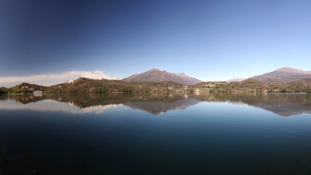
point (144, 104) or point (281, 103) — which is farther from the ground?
point (144, 104)

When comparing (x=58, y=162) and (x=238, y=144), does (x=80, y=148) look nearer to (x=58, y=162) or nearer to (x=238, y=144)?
(x=58, y=162)

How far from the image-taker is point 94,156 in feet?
53.0

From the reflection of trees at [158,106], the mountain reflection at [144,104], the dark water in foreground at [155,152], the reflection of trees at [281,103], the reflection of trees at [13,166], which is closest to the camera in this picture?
the reflection of trees at [13,166]


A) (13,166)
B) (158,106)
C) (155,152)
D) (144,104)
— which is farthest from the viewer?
(144,104)

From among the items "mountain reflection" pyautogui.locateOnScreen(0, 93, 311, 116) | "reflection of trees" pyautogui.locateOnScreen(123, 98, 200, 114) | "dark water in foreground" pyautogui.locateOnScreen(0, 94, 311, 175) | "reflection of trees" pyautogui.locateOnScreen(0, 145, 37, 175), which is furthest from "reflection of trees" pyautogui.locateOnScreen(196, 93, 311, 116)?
"reflection of trees" pyautogui.locateOnScreen(0, 145, 37, 175)

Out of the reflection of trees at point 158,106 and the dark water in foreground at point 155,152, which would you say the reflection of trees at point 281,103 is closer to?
the reflection of trees at point 158,106

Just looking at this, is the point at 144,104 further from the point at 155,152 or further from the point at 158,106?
the point at 155,152

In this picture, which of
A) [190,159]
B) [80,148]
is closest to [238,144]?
[190,159]

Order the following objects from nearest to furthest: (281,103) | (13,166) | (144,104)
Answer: (13,166)
(144,104)
(281,103)

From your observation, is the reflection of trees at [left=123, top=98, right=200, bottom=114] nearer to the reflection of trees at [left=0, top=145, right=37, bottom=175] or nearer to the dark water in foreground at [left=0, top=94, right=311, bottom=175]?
the dark water in foreground at [left=0, top=94, right=311, bottom=175]

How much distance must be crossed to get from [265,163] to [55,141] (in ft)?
74.7

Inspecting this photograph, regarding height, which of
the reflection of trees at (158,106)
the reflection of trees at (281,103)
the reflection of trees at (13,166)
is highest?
the reflection of trees at (158,106)

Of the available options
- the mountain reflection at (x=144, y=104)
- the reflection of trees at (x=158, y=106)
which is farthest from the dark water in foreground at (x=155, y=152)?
the reflection of trees at (x=158, y=106)

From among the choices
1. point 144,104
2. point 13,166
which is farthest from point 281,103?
point 13,166
